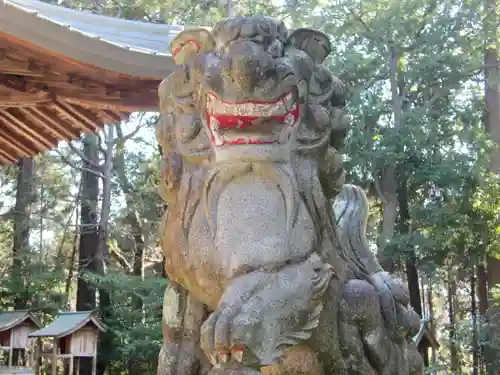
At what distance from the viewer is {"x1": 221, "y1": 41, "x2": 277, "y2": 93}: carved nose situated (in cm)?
191

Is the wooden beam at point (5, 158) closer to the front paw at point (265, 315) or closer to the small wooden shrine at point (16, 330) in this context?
the small wooden shrine at point (16, 330)

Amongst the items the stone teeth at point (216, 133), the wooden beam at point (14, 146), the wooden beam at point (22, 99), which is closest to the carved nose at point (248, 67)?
the stone teeth at point (216, 133)

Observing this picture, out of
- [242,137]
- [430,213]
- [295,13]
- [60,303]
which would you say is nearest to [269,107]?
[242,137]

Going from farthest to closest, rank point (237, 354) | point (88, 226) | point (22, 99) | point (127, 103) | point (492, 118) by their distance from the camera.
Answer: point (88, 226) → point (492, 118) → point (127, 103) → point (22, 99) → point (237, 354)

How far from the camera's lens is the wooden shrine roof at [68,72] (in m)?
3.02

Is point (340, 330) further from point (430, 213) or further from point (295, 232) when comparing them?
point (430, 213)

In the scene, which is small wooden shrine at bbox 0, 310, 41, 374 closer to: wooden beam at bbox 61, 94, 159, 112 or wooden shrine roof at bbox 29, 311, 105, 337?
wooden shrine roof at bbox 29, 311, 105, 337

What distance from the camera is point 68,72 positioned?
3412mm

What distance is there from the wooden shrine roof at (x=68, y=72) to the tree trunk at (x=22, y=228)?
7.46 metres

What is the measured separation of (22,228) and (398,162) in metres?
7.53

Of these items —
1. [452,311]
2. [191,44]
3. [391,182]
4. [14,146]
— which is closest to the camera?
[191,44]

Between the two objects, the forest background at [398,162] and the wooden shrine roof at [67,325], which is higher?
the forest background at [398,162]

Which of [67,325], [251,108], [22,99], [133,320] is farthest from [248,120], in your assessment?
[133,320]

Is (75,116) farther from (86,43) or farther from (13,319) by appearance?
(13,319)
